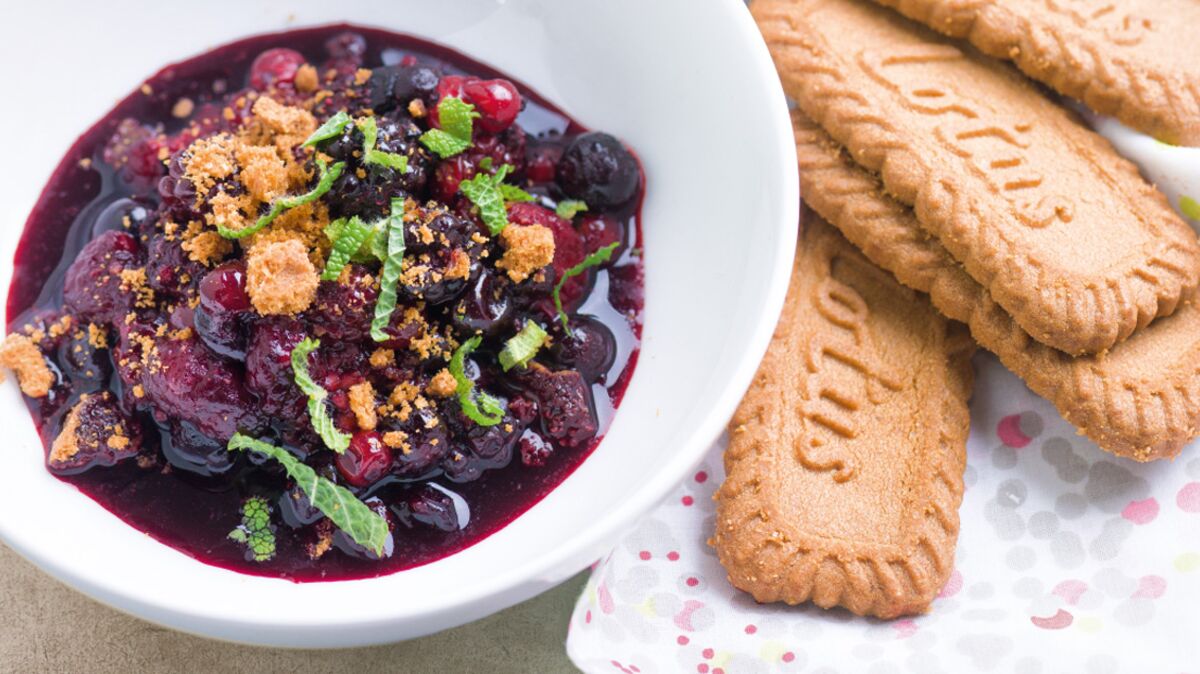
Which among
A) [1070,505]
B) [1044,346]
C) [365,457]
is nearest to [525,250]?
[365,457]

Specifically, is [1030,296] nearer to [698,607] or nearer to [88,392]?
[698,607]

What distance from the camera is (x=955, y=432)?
2.43 m

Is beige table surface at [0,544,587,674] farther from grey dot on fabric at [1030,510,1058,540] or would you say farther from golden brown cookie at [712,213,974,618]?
grey dot on fabric at [1030,510,1058,540]

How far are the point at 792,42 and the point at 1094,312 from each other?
0.93 meters

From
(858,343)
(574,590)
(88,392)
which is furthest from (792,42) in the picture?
(88,392)

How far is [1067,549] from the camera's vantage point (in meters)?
2.40

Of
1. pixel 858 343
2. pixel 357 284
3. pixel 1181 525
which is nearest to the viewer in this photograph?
pixel 357 284

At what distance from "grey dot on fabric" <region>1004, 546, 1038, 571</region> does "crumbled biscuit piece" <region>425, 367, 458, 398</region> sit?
4.35 ft

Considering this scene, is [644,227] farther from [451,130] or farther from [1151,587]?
[1151,587]

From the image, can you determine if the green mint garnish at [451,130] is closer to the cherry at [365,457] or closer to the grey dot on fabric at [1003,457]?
the cherry at [365,457]

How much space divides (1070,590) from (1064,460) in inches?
11.8

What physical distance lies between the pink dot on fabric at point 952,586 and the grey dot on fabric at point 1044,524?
0.67 feet

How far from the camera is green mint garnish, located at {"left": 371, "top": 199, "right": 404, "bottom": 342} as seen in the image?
6.34ft

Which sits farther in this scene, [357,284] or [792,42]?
[792,42]
